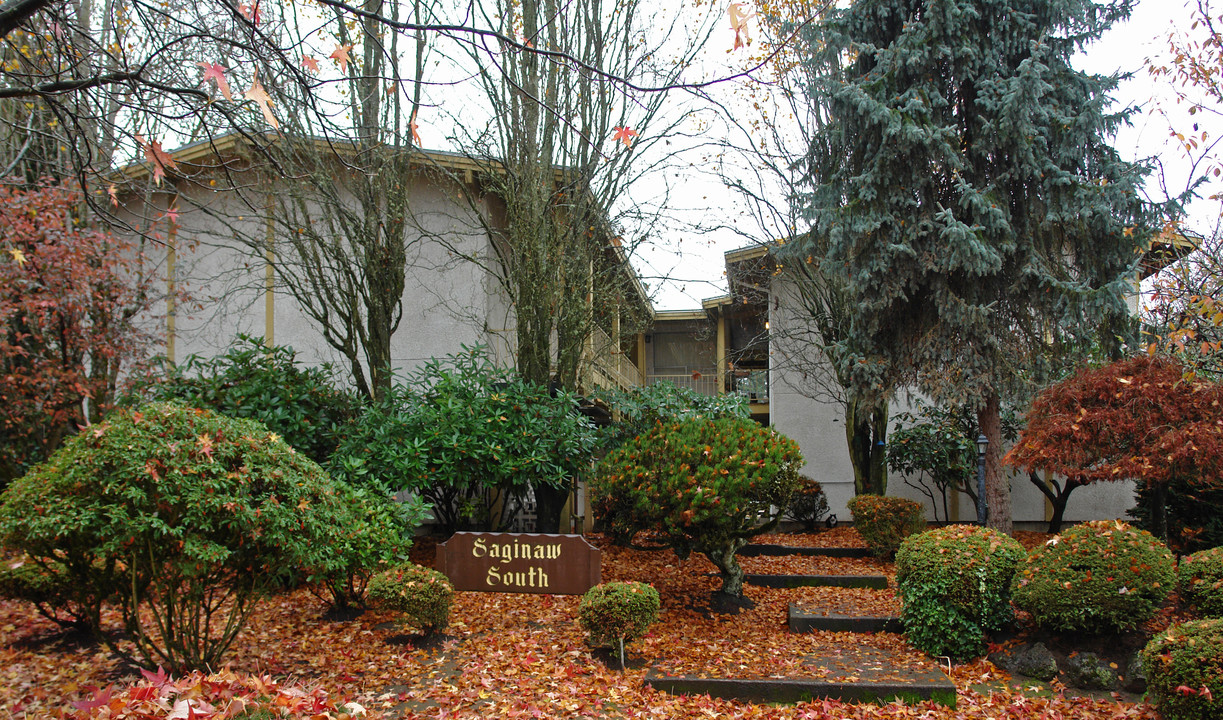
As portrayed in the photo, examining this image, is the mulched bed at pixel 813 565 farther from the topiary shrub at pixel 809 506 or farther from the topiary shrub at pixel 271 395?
the topiary shrub at pixel 271 395

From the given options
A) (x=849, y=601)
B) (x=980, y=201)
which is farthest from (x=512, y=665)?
(x=980, y=201)

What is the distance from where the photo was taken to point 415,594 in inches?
263

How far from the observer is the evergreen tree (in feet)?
31.7

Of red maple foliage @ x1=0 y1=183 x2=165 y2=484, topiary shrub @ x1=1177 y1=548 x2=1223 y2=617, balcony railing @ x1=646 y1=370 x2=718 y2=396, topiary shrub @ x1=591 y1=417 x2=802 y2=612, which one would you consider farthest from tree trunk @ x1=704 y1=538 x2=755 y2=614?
balcony railing @ x1=646 y1=370 x2=718 y2=396

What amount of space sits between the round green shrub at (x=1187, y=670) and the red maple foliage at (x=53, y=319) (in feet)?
34.0

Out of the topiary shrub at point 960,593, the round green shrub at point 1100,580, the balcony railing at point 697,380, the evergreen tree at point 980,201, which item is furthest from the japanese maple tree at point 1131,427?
the balcony railing at point 697,380

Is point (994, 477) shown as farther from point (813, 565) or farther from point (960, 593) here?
point (960, 593)

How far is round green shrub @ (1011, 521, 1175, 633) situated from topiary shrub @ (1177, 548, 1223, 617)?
0.37 meters

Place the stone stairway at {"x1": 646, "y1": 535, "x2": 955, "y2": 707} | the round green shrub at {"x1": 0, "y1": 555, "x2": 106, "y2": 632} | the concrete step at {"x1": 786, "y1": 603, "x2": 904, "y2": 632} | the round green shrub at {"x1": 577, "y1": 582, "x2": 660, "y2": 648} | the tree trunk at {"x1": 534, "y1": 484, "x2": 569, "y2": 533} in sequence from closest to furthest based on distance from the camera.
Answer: the stone stairway at {"x1": 646, "y1": 535, "x2": 955, "y2": 707}
the round green shrub at {"x1": 0, "y1": 555, "x2": 106, "y2": 632}
the round green shrub at {"x1": 577, "y1": 582, "x2": 660, "y2": 648}
the concrete step at {"x1": 786, "y1": 603, "x2": 904, "y2": 632}
the tree trunk at {"x1": 534, "y1": 484, "x2": 569, "y2": 533}

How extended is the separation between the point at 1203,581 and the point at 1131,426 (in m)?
1.65

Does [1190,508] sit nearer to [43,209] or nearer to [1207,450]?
[1207,450]

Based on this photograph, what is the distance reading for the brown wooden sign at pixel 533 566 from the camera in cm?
691

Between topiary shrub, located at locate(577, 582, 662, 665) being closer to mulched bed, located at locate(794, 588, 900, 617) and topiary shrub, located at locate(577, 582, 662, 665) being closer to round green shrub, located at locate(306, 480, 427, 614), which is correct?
round green shrub, located at locate(306, 480, 427, 614)

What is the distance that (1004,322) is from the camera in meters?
10.3
